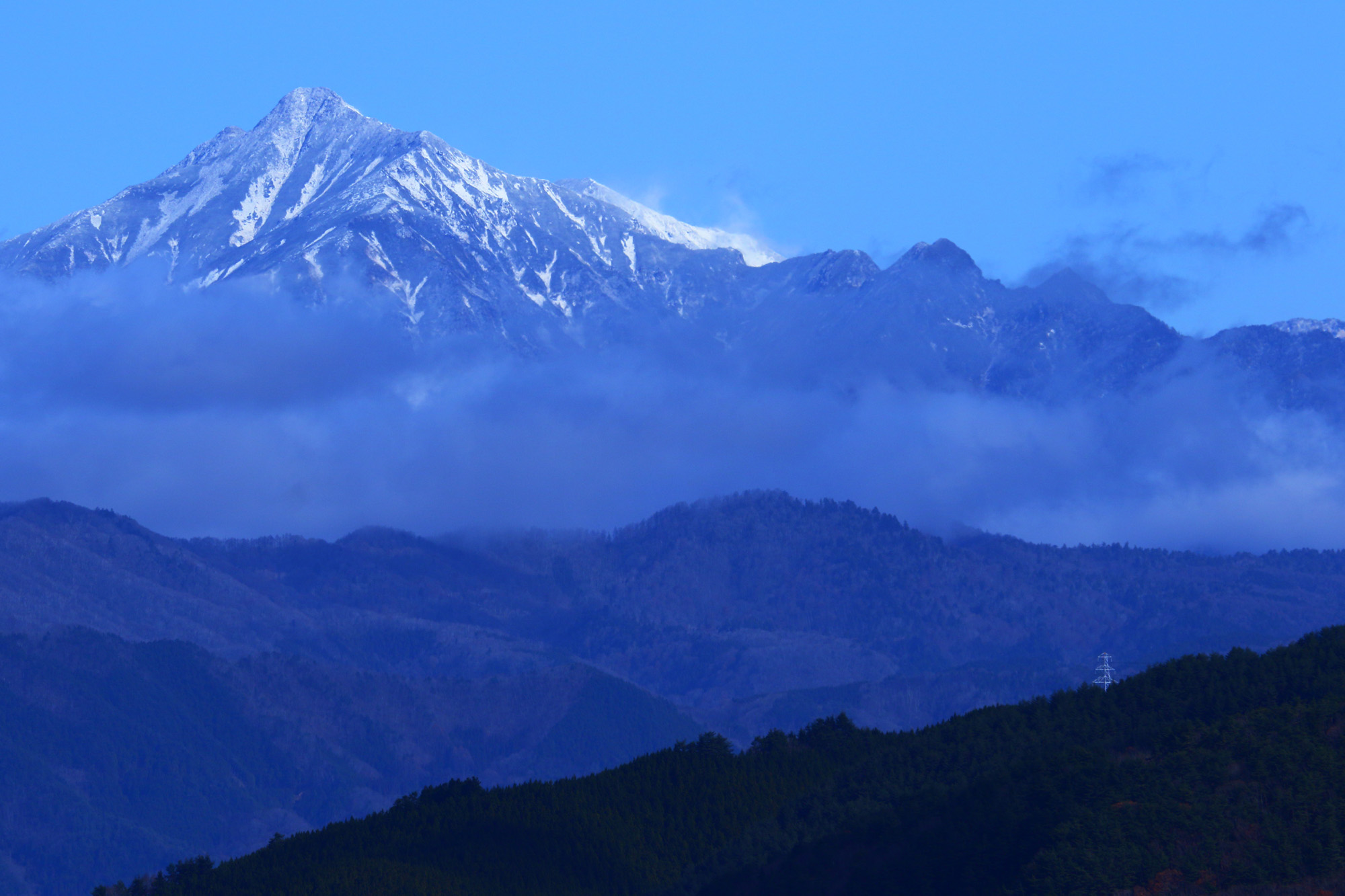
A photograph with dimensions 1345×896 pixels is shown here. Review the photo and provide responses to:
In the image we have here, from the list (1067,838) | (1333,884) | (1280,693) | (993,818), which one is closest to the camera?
(1333,884)

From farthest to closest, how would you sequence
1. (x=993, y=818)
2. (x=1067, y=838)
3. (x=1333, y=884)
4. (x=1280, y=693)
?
(x=1280, y=693), (x=993, y=818), (x=1067, y=838), (x=1333, y=884)

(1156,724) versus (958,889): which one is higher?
(1156,724)

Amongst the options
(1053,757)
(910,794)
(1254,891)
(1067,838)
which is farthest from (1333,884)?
(910,794)

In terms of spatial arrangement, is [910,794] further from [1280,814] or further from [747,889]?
[1280,814]

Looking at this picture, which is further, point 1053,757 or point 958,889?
point 1053,757

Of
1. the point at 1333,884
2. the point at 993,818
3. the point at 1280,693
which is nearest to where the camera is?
the point at 1333,884

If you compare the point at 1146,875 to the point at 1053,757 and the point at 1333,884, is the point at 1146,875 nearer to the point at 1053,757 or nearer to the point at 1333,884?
the point at 1333,884

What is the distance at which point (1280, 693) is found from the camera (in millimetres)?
193750

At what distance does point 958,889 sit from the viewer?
172250 millimetres

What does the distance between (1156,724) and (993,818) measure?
2620cm

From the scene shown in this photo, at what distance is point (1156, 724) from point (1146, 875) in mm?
38469

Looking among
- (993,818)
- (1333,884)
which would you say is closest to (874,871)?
(993,818)

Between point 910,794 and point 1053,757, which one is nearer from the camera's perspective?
point 1053,757

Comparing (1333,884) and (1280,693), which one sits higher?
(1280,693)
